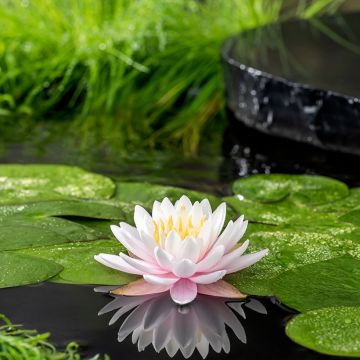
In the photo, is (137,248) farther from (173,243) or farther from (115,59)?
(115,59)

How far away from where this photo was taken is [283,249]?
1.48m

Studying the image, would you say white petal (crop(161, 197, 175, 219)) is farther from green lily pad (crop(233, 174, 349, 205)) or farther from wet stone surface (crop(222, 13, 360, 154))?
wet stone surface (crop(222, 13, 360, 154))

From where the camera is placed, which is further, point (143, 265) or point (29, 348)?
point (143, 265)

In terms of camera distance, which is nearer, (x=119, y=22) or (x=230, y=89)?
(x=230, y=89)

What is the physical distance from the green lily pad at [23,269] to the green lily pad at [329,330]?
0.42 meters

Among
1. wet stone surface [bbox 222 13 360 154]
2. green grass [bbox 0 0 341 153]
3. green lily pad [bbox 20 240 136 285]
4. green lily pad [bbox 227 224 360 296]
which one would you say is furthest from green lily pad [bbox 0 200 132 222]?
green grass [bbox 0 0 341 153]

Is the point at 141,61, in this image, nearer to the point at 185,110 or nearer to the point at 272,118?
the point at 185,110

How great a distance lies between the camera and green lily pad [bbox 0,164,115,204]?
1808mm

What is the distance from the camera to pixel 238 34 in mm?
3059

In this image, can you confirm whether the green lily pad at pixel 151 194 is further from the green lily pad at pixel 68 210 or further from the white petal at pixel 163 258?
the white petal at pixel 163 258

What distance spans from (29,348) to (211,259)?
32 cm

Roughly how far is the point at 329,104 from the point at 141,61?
119cm

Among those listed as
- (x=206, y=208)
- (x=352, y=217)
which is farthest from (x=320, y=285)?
(x=352, y=217)

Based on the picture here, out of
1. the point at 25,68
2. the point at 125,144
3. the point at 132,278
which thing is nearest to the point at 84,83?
the point at 25,68
